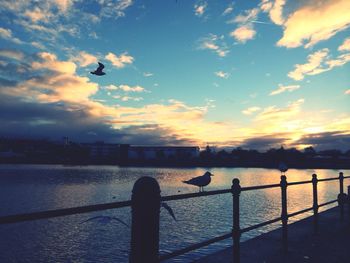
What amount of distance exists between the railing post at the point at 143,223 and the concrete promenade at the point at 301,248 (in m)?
2.83

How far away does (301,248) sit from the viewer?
6.22 m

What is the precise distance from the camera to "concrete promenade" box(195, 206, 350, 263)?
5.52 m

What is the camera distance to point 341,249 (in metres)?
6.11

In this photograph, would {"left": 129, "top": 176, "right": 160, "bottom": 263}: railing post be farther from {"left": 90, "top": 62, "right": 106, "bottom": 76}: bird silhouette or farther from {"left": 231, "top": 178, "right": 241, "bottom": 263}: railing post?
{"left": 90, "top": 62, "right": 106, "bottom": 76}: bird silhouette

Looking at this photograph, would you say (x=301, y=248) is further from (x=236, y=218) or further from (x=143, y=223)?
(x=143, y=223)

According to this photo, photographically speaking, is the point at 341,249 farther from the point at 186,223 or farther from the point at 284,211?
the point at 186,223

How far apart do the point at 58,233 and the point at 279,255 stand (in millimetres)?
13090

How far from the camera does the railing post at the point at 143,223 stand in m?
2.82

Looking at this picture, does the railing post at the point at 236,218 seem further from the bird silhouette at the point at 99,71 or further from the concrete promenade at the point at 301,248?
the bird silhouette at the point at 99,71

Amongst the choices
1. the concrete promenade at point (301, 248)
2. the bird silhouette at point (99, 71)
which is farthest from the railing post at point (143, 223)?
the bird silhouette at point (99, 71)

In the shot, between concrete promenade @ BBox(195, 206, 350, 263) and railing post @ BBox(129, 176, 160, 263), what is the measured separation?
283 cm

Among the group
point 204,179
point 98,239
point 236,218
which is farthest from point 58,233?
point 236,218

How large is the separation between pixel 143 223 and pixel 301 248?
4636 mm

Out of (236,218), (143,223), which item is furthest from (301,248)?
(143,223)
